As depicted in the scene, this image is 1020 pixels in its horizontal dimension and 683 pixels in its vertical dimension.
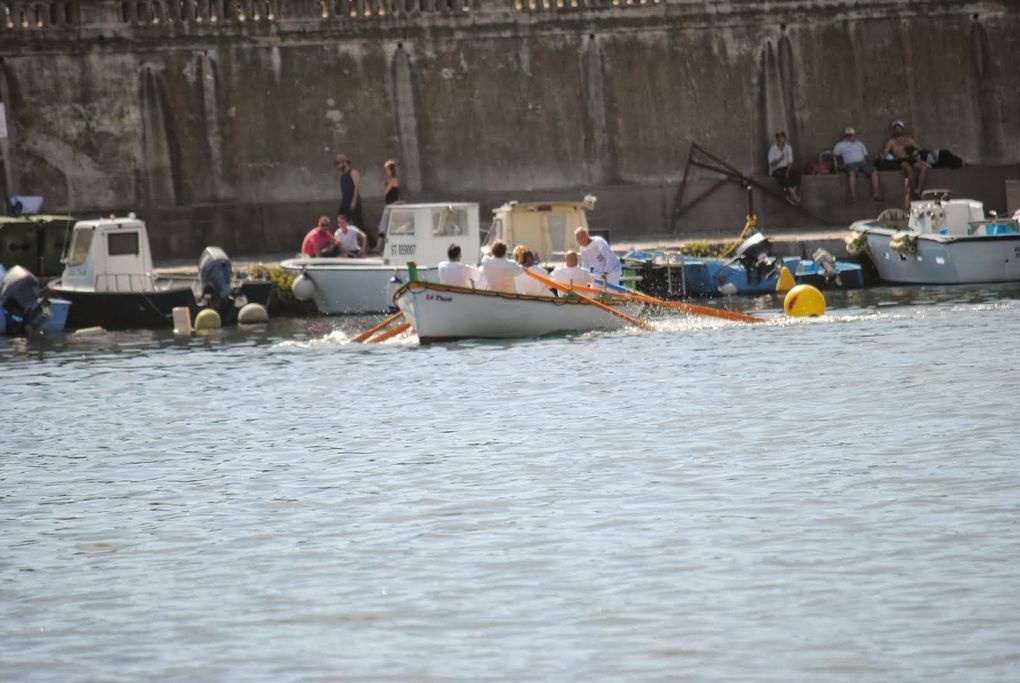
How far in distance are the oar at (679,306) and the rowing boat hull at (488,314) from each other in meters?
0.34

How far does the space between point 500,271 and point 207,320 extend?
711cm

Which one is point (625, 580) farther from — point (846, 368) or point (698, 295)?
point (698, 295)

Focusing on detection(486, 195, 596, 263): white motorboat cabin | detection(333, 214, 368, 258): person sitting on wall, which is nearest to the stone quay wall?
detection(333, 214, 368, 258): person sitting on wall

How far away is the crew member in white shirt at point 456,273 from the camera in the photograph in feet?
82.0

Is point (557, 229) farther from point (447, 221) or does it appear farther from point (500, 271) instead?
point (500, 271)

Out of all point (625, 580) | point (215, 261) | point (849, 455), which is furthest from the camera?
point (215, 261)

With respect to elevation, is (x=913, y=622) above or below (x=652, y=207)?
below

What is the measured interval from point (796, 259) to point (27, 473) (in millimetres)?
17966

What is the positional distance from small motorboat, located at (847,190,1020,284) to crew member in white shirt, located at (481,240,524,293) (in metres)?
9.06

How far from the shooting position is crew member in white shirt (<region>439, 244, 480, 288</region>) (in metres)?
25.0

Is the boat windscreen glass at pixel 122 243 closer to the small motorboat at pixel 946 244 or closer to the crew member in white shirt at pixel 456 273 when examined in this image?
the crew member in white shirt at pixel 456 273

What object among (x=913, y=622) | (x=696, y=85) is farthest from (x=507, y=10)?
(x=913, y=622)

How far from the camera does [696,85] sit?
1385 inches

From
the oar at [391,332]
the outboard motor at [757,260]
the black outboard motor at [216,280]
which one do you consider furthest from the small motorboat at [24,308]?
the outboard motor at [757,260]
